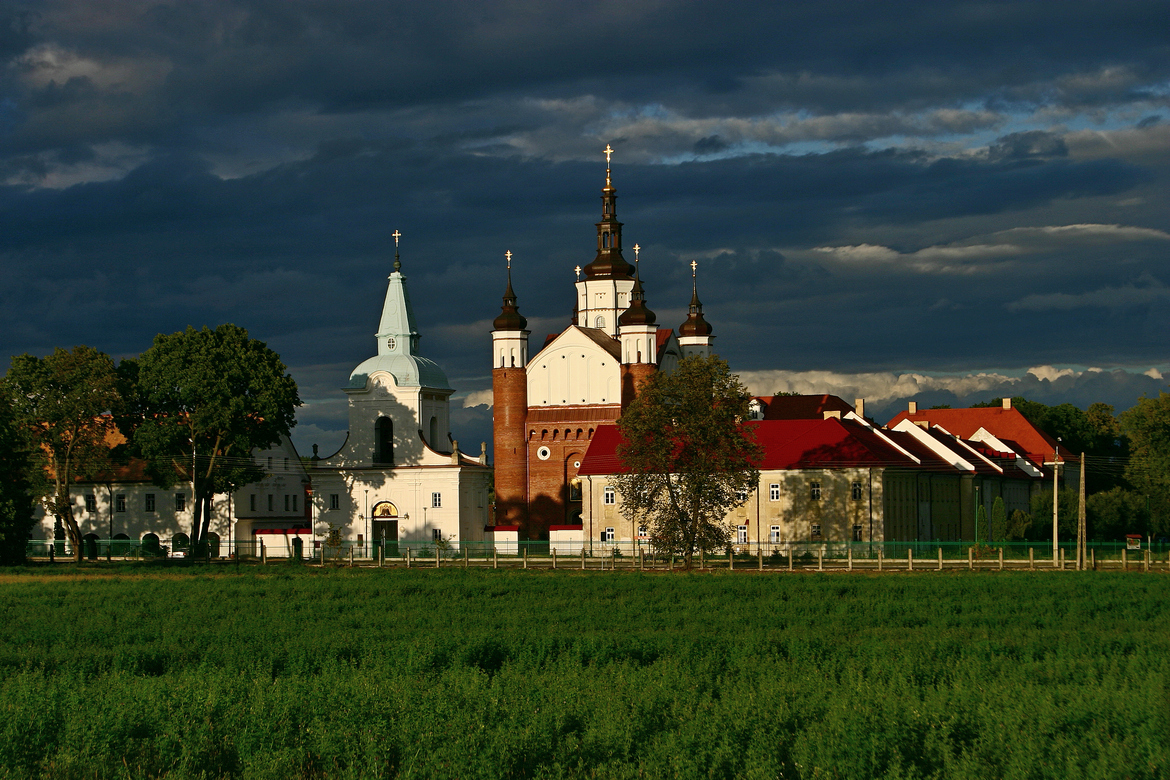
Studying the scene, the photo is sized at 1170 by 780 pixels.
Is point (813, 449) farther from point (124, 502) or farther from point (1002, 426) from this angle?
point (124, 502)

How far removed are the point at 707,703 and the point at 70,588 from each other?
3227 cm

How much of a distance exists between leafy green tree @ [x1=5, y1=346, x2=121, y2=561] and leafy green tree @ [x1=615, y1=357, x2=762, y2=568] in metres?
29.5

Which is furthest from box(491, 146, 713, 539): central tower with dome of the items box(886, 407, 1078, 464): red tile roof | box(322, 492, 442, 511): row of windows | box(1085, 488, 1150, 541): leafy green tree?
box(1085, 488, 1150, 541): leafy green tree

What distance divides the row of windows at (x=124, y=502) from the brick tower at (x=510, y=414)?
1930 centimetres

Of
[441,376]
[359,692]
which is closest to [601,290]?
[441,376]

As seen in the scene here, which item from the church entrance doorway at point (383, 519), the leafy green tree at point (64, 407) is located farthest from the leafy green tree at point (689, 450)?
the leafy green tree at point (64, 407)

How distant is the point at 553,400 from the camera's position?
8756 centimetres

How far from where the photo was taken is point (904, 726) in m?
16.0

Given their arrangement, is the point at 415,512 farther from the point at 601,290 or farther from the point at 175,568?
the point at 601,290

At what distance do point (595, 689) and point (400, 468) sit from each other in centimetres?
6100

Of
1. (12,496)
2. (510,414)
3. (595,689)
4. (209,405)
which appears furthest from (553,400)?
(595,689)

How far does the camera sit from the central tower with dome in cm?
8481

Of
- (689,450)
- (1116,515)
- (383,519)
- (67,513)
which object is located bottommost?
(1116,515)

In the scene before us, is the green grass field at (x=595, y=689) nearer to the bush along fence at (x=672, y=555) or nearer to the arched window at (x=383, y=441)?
the bush along fence at (x=672, y=555)
